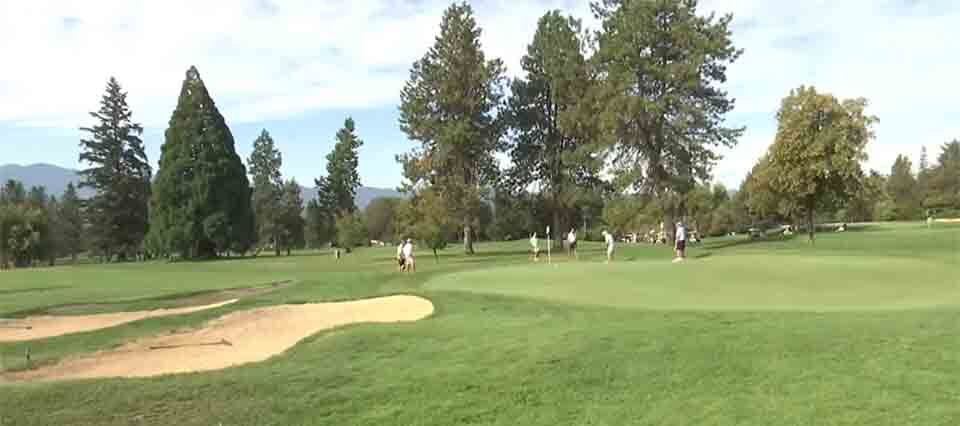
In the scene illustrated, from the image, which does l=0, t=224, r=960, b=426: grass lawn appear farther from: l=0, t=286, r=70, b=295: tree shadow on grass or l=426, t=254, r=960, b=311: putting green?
l=0, t=286, r=70, b=295: tree shadow on grass

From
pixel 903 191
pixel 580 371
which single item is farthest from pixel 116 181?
pixel 903 191

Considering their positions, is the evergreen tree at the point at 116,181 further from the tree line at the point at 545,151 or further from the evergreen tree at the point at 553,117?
the evergreen tree at the point at 553,117

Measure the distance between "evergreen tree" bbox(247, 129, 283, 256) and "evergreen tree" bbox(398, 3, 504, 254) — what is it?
49.6 metres

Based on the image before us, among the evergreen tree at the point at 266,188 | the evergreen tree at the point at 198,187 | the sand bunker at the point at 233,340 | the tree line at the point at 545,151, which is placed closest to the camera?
the sand bunker at the point at 233,340

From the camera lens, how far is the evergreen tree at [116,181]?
86369 mm

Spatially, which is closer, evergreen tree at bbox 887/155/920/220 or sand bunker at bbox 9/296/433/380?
sand bunker at bbox 9/296/433/380

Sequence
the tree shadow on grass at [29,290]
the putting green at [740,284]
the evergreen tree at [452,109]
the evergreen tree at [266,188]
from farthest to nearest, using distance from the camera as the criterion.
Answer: the evergreen tree at [266,188] < the evergreen tree at [452,109] < the tree shadow on grass at [29,290] < the putting green at [740,284]

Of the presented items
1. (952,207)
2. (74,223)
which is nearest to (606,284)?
(952,207)

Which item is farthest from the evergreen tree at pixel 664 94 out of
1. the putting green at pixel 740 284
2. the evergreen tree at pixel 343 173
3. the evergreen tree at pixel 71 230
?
the evergreen tree at pixel 71 230

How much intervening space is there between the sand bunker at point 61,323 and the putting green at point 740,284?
9044 mm

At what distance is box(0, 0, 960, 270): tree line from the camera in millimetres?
50094

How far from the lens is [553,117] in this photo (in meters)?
67.7

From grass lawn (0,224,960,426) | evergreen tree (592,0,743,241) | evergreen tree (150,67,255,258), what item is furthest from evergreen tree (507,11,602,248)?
grass lawn (0,224,960,426)

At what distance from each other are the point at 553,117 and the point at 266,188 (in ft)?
199
